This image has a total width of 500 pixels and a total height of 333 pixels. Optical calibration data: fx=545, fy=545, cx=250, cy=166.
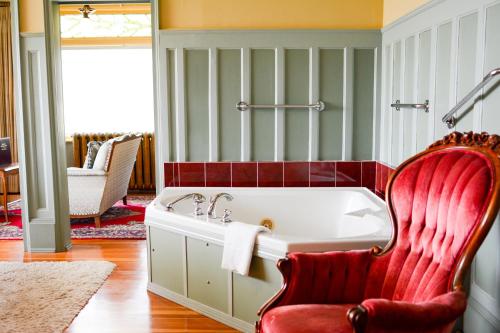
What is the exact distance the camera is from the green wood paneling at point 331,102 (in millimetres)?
4145

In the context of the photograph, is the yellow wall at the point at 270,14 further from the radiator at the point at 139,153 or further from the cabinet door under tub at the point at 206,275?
the radiator at the point at 139,153

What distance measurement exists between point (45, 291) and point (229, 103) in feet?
6.11

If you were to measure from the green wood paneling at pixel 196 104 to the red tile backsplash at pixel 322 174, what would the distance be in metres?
0.84

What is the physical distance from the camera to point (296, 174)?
13.9 feet

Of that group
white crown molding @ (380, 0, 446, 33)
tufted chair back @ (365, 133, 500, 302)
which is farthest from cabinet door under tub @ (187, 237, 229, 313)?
white crown molding @ (380, 0, 446, 33)

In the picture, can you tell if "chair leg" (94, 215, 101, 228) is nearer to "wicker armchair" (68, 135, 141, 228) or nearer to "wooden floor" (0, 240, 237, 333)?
"wicker armchair" (68, 135, 141, 228)

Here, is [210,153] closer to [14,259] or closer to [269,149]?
[269,149]

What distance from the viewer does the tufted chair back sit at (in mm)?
1867

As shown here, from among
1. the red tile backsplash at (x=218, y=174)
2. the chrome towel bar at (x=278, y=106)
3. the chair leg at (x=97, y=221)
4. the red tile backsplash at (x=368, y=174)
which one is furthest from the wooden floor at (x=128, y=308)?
the red tile backsplash at (x=368, y=174)

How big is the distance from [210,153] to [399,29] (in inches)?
65.1

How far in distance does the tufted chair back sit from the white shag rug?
182 centimetres

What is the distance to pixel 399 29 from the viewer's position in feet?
12.0

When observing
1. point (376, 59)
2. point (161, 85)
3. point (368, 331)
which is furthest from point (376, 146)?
point (368, 331)

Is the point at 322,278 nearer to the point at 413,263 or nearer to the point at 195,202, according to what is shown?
the point at 413,263
